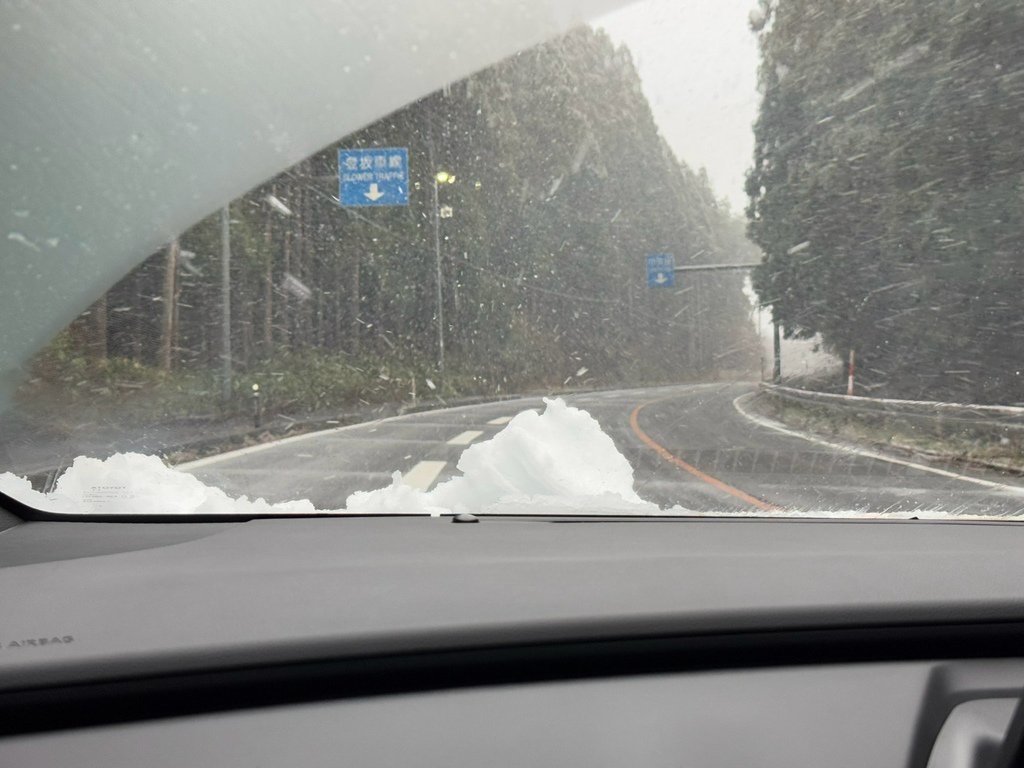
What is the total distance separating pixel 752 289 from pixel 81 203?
147 inches

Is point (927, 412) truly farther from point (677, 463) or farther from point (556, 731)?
point (556, 731)

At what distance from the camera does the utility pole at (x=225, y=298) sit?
192 inches

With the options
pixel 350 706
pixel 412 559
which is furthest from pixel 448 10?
pixel 350 706

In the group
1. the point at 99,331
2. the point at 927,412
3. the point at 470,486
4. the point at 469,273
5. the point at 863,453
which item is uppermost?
the point at 469,273

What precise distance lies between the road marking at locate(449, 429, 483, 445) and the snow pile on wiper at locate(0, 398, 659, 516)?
0.39 m

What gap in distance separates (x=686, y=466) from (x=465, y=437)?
65.4 inches

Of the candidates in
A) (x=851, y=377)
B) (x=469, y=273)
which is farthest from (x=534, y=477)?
(x=851, y=377)

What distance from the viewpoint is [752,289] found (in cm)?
475

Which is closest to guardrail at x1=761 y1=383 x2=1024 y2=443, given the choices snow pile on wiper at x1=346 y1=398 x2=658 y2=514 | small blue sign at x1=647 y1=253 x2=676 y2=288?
small blue sign at x1=647 y1=253 x2=676 y2=288

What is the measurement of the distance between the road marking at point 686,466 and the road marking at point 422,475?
5.49 ft

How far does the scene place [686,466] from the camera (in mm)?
5461

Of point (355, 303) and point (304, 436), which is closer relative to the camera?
point (355, 303)

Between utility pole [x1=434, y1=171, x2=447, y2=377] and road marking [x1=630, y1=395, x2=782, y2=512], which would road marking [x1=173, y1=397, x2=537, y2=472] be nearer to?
utility pole [x1=434, y1=171, x2=447, y2=377]

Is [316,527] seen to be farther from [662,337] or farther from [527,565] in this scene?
[662,337]
